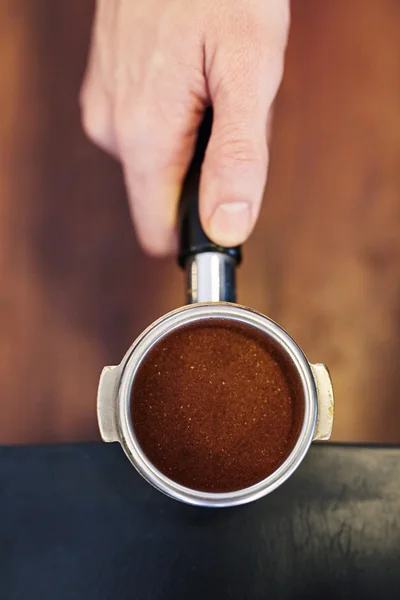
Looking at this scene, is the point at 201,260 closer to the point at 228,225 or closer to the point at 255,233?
the point at 228,225

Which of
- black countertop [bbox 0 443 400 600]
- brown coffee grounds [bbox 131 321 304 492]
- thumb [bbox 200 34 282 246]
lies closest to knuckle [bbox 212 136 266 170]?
thumb [bbox 200 34 282 246]

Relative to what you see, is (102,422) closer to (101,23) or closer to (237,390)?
(237,390)

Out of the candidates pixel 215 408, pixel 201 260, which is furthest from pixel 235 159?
pixel 215 408

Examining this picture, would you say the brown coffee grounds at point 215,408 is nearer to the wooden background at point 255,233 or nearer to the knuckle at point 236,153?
the knuckle at point 236,153

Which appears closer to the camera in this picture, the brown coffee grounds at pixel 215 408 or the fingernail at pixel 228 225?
the brown coffee grounds at pixel 215 408

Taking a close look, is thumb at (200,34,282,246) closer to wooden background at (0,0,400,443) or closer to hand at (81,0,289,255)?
hand at (81,0,289,255)

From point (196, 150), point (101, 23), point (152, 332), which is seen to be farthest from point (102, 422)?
point (101, 23)

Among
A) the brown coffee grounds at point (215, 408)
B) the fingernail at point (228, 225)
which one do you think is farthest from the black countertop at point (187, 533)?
the fingernail at point (228, 225)
